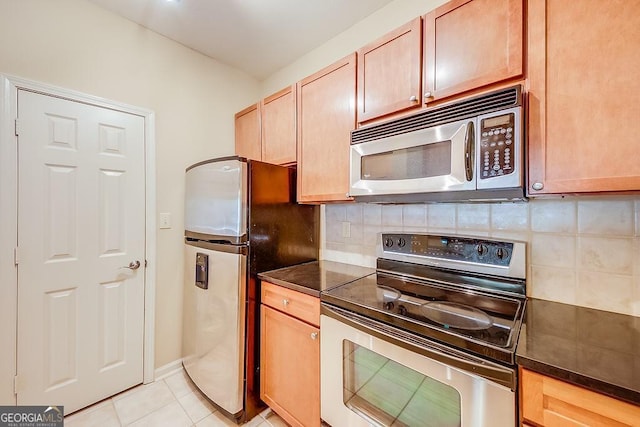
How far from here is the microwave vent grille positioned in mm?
964

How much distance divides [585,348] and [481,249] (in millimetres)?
566

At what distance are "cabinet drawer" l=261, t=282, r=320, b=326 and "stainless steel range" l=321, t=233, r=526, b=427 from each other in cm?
8

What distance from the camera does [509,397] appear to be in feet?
2.52

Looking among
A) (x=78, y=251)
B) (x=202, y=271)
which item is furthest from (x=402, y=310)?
(x=78, y=251)

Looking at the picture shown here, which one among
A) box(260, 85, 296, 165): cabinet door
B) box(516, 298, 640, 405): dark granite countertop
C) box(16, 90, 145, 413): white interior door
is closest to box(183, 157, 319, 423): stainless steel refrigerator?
box(260, 85, 296, 165): cabinet door

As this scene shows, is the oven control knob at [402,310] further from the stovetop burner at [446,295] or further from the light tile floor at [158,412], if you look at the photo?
the light tile floor at [158,412]

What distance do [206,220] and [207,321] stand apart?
670 millimetres

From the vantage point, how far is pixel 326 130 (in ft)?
5.44

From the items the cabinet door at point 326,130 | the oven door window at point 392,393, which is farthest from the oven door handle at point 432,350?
the cabinet door at point 326,130

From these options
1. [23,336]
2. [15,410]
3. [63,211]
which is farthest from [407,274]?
[15,410]

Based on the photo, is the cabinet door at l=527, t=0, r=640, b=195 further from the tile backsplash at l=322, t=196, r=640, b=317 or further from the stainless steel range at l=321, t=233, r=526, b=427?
the stainless steel range at l=321, t=233, r=526, b=427

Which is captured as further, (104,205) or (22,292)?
(104,205)

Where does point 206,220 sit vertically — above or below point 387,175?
below

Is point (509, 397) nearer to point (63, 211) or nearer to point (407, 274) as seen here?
point (407, 274)
